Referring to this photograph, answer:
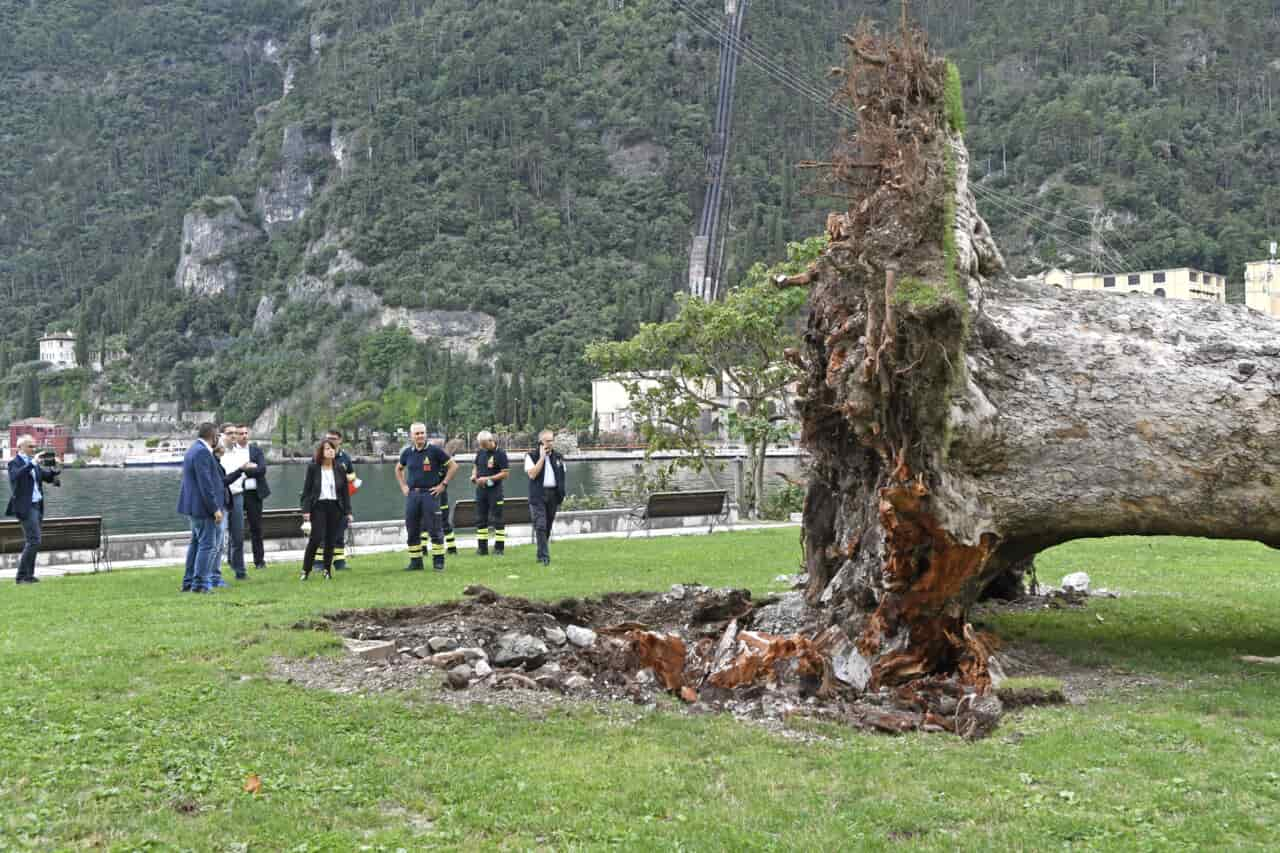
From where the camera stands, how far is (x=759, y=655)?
8125 millimetres

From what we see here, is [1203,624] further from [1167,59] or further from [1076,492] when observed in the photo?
[1167,59]

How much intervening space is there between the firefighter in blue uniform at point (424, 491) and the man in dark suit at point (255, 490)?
1.81 metres

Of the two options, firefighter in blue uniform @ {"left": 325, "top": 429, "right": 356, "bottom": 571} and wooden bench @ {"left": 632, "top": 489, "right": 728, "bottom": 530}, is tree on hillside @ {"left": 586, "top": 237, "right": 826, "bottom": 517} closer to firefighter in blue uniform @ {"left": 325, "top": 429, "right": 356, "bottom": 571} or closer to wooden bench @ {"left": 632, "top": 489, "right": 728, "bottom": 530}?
wooden bench @ {"left": 632, "top": 489, "right": 728, "bottom": 530}

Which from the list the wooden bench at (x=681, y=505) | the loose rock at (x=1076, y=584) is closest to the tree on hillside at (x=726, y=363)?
the wooden bench at (x=681, y=505)

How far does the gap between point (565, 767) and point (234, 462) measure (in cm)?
969

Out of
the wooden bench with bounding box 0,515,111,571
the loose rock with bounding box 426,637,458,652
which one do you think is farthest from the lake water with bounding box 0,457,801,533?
the loose rock with bounding box 426,637,458,652

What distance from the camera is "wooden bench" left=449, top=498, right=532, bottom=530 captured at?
1970 centimetres

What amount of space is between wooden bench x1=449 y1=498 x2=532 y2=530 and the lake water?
35.2 feet

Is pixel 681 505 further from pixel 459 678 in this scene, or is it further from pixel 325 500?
pixel 459 678

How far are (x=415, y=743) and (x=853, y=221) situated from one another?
5131 mm

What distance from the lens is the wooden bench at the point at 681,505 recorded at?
20781 mm

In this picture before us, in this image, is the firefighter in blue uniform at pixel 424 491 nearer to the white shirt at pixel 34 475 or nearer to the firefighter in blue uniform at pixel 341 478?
the firefighter in blue uniform at pixel 341 478

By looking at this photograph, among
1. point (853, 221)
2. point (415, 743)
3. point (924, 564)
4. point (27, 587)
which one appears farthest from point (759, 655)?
point (27, 587)

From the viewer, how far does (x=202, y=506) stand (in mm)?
12742
